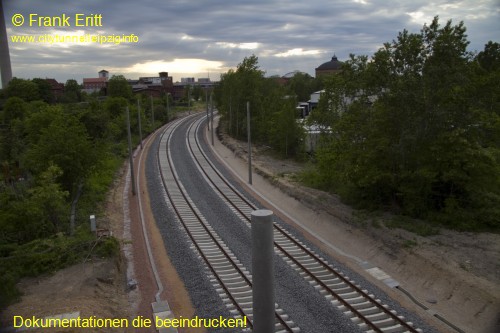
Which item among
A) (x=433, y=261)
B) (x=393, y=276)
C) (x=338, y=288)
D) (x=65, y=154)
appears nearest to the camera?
(x=338, y=288)

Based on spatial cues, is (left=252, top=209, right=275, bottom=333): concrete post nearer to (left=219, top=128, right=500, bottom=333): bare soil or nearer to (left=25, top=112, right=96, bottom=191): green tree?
(left=219, top=128, right=500, bottom=333): bare soil

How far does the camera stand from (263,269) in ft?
24.0

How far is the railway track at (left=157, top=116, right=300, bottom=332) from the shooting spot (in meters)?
11.8

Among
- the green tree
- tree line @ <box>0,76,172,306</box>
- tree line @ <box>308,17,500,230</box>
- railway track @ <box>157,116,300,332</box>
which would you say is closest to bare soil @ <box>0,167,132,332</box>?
tree line @ <box>0,76,172,306</box>

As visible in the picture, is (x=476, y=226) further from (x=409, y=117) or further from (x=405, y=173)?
(x=409, y=117)

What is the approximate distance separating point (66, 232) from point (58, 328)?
27.6 ft

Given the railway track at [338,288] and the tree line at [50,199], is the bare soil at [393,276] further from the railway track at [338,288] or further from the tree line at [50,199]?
the railway track at [338,288]

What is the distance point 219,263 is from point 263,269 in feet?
27.3

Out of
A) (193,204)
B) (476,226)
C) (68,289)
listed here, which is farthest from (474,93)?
(68,289)

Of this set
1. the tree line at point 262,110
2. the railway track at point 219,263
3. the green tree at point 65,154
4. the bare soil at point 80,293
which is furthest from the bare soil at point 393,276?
the tree line at point 262,110

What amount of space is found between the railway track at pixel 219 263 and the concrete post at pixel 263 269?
376cm

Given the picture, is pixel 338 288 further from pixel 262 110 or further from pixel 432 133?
pixel 262 110

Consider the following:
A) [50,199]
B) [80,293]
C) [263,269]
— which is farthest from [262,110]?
[263,269]

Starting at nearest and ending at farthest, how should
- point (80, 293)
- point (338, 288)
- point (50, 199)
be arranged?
1. point (80, 293)
2. point (338, 288)
3. point (50, 199)
